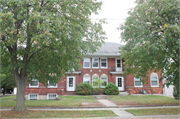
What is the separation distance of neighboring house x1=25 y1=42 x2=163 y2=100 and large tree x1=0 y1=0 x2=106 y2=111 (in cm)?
1321

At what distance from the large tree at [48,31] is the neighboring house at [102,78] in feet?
43.3

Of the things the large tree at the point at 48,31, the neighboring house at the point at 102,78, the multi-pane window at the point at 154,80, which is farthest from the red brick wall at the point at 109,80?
the large tree at the point at 48,31

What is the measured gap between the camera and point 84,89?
2306 cm

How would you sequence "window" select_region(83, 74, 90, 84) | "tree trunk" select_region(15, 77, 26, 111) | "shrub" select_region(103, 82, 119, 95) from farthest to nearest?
"window" select_region(83, 74, 90, 84) → "shrub" select_region(103, 82, 119, 95) → "tree trunk" select_region(15, 77, 26, 111)

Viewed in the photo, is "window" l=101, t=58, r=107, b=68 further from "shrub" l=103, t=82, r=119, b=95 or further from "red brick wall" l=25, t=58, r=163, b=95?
"shrub" l=103, t=82, r=119, b=95

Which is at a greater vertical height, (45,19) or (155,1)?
(155,1)

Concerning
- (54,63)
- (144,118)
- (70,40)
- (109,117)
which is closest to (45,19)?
(70,40)

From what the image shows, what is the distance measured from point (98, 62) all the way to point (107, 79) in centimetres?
320

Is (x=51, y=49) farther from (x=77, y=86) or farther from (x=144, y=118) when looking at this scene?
(x=77, y=86)

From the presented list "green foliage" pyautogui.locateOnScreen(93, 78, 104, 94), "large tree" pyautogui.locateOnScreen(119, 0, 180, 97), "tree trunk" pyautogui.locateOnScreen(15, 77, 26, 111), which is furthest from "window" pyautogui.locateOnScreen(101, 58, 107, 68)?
"tree trunk" pyautogui.locateOnScreen(15, 77, 26, 111)

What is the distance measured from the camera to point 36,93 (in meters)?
24.0

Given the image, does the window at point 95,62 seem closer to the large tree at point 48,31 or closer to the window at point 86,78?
the window at point 86,78

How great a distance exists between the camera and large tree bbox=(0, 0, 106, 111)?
7.68 meters

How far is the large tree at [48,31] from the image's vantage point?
768 centimetres
